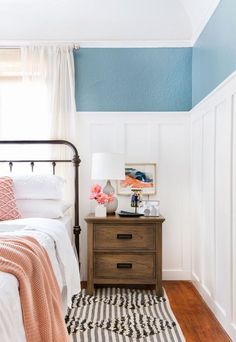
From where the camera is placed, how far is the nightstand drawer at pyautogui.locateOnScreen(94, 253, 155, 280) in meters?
3.19

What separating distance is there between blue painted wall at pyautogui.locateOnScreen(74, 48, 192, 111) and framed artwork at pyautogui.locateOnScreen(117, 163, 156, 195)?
552 millimetres

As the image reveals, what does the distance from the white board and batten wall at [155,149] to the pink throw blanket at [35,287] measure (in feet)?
5.94

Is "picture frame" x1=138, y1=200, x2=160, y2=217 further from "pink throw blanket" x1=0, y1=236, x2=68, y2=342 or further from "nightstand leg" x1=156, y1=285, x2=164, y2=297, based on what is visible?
"pink throw blanket" x1=0, y1=236, x2=68, y2=342

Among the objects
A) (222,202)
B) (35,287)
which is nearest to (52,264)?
(35,287)

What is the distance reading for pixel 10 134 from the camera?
3.64 m

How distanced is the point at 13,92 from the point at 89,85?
0.73 metres

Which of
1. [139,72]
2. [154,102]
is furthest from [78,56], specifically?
[154,102]

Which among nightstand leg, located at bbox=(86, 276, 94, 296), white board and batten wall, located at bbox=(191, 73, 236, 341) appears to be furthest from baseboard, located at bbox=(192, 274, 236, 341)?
nightstand leg, located at bbox=(86, 276, 94, 296)

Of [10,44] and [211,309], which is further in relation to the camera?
[10,44]

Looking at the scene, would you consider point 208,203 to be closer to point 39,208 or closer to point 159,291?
point 159,291

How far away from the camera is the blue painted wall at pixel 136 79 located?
367cm

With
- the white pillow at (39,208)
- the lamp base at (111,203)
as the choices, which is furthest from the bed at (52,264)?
the lamp base at (111,203)

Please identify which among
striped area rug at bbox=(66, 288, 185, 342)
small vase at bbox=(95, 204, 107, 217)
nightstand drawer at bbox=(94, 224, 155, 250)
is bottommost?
striped area rug at bbox=(66, 288, 185, 342)

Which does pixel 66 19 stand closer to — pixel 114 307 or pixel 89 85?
pixel 89 85
